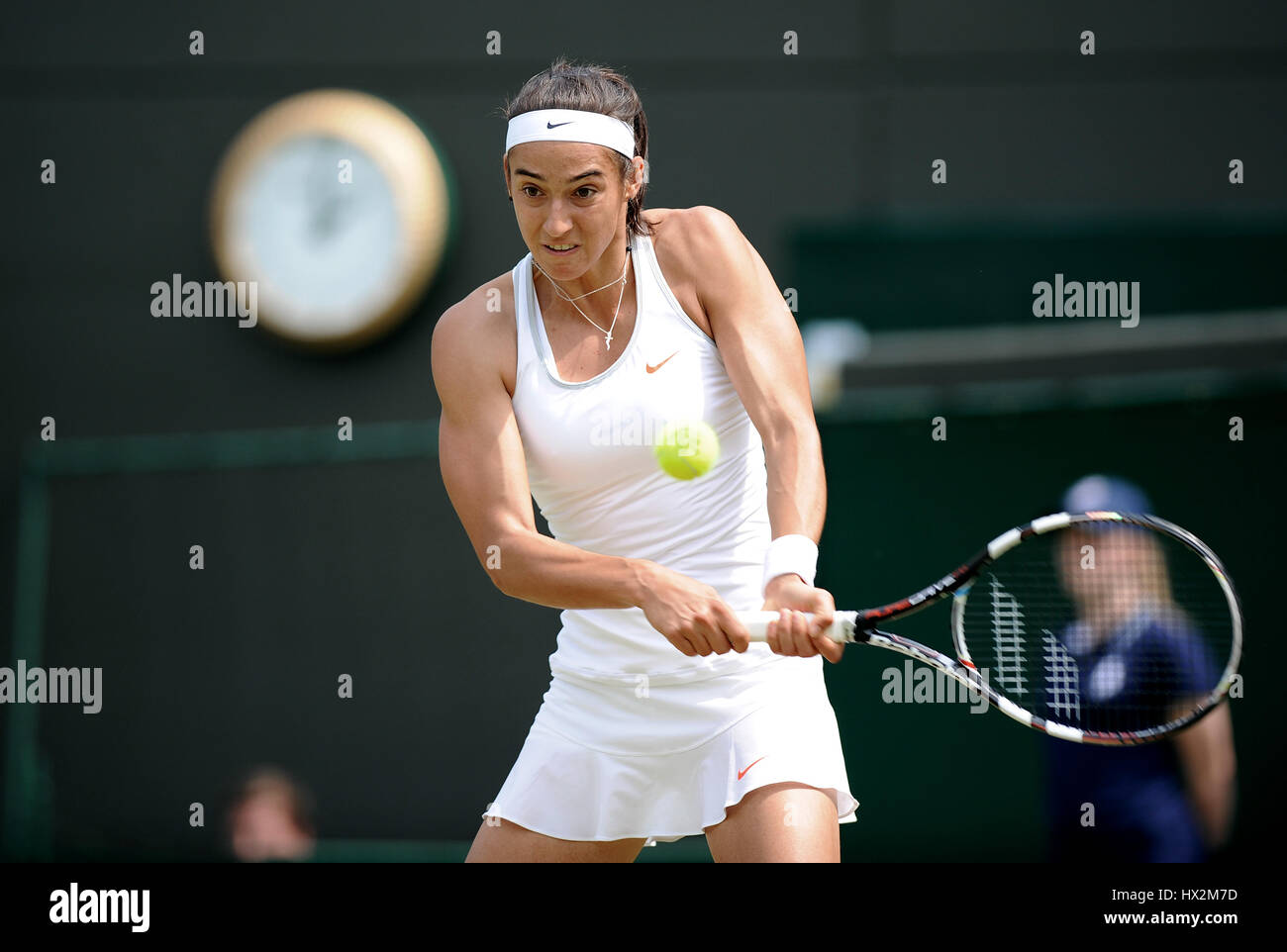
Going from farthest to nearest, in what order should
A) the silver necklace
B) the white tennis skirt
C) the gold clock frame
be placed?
the gold clock frame → the silver necklace → the white tennis skirt

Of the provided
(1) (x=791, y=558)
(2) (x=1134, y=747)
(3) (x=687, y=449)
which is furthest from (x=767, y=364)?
(2) (x=1134, y=747)

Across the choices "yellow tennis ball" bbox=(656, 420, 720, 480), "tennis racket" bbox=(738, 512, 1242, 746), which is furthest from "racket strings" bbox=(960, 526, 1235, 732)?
"yellow tennis ball" bbox=(656, 420, 720, 480)

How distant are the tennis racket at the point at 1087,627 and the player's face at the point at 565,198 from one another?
65 cm

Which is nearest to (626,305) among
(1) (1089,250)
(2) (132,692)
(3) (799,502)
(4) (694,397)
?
(4) (694,397)

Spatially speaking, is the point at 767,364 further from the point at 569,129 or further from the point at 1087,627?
the point at 1087,627

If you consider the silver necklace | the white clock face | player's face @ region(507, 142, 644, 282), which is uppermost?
the white clock face

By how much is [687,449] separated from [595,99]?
0.50 m

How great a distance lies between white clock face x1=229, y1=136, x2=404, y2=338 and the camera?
390 cm

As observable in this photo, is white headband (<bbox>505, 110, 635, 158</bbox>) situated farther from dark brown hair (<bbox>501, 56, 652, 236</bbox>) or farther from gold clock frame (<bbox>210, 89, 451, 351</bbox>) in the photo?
gold clock frame (<bbox>210, 89, 451, 351</bbox>)

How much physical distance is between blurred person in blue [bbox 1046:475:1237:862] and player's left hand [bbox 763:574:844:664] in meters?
0.38

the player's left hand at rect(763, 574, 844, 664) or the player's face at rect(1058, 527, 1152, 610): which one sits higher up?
the player's face at rect(1058, 527, 1152, 610)

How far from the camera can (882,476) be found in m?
3.79

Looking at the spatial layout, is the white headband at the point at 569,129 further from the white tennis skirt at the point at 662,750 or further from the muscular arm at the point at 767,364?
the white tennis skirt at the point at 662,750
